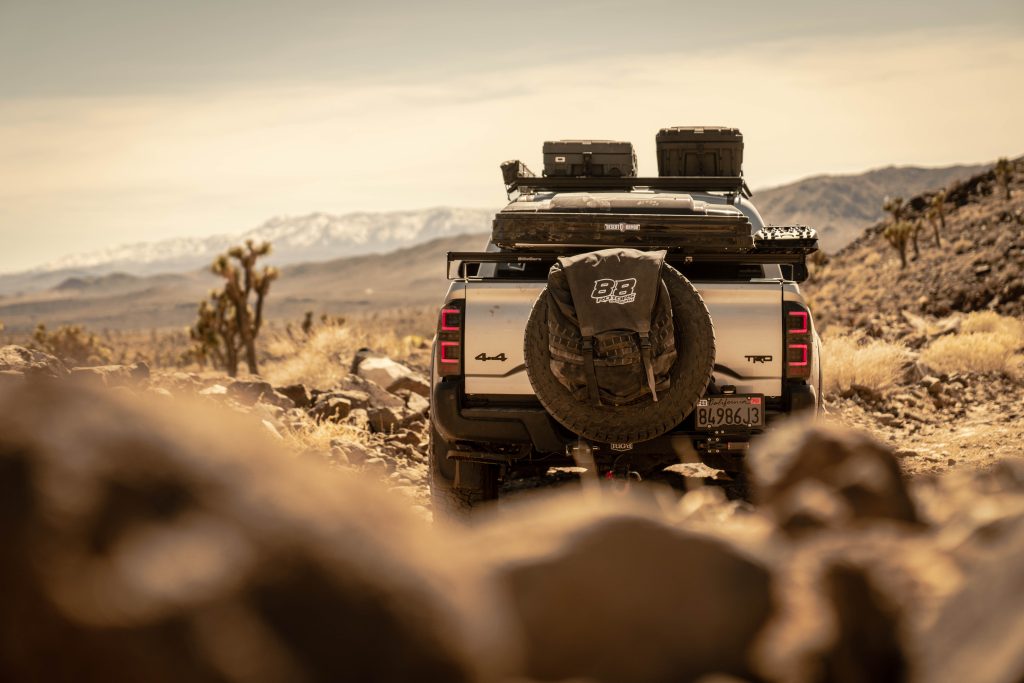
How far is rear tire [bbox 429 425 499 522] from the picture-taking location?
6.62m

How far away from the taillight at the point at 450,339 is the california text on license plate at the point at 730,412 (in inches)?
56.0

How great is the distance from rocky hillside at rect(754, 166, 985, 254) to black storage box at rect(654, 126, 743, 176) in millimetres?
131554


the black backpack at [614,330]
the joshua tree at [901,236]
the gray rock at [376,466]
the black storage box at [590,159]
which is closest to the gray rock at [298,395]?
the gray rock at [376,466]

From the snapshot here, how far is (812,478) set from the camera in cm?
252

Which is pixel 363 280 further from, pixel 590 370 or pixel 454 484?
pixel 590 370

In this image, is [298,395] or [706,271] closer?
[706,271]

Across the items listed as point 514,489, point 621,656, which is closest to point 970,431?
point 514,489

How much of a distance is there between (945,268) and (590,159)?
25.3 meters

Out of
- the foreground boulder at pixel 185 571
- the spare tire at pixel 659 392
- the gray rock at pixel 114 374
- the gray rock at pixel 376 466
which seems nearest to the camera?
the foreground boulder at pixel 185 571

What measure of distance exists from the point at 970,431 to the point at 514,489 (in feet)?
16.9

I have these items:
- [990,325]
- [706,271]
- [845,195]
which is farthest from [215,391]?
[845,195]

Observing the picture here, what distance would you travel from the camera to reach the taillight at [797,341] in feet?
20.3

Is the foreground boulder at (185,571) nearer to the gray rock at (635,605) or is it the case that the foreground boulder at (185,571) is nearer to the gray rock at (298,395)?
the gray rock at (635,605)

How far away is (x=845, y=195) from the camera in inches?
6225
